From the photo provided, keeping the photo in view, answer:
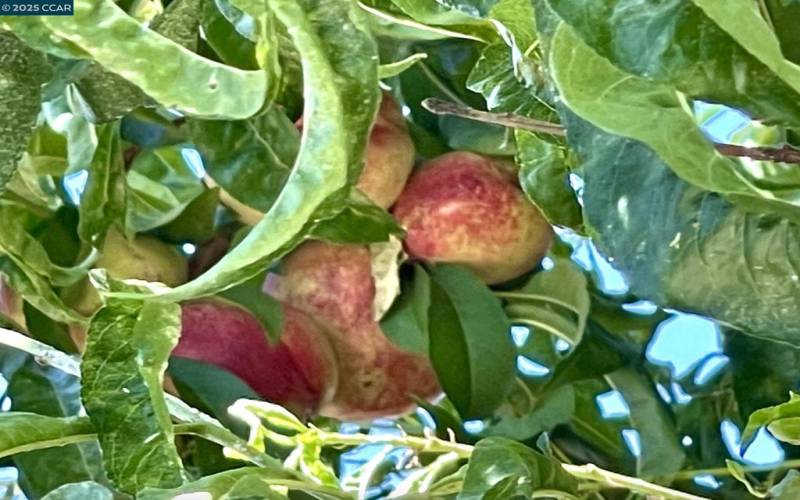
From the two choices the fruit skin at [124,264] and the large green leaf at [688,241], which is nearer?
the large green leaf at [688,241]

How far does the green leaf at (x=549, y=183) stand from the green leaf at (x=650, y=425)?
0.20 metres

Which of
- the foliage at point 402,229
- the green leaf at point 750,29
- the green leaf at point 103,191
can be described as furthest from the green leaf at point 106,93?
the green leaf at point 750,29

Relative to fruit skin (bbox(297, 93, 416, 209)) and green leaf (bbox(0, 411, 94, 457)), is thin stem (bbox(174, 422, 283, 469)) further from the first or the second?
fruit skin (bbox(297, 93, 416, 209))

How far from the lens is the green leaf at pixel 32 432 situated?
375 millimetres

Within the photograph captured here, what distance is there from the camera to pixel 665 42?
0.73 feet

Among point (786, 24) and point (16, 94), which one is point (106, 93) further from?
point (786, 24)

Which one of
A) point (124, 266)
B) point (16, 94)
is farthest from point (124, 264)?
point (16, 94)

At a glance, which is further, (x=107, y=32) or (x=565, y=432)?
(x=565, y=432)

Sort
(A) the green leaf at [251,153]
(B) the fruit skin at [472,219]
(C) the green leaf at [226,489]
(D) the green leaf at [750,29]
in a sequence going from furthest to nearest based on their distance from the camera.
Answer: (B) the fruit skin at [472,219]
(A) the green leaf at [251,153]
(C) the green leaf at [226,489]
(D) the green leaf at [750,29]

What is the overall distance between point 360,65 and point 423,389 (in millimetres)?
321

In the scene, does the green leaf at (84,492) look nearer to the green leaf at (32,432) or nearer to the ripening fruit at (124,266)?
the green leaf at (32,432)

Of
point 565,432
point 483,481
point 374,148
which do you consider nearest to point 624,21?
point 483,481

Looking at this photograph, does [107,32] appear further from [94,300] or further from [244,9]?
[94,300]

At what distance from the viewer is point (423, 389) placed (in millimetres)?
586
